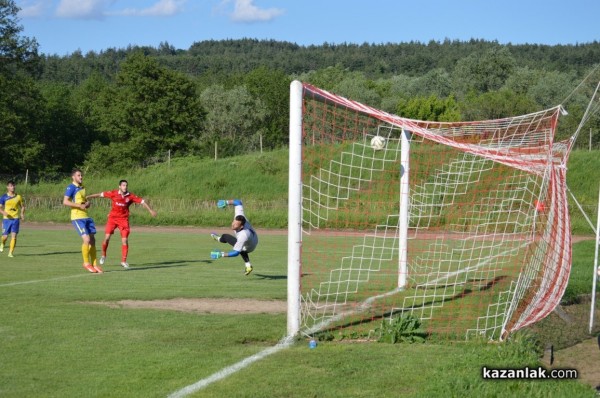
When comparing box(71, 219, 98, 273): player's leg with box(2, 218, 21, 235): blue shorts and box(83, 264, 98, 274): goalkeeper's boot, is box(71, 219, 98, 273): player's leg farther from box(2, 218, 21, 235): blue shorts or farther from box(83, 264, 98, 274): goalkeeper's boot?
box(2, 218, 21, 235): blue shorts

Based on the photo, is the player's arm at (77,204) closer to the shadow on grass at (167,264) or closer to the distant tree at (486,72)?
the shadow on grass at (167,264)

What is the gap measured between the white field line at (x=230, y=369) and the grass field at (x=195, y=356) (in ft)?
0.26

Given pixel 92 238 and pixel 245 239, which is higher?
pixel 245 239

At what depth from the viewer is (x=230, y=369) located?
7855 millimetres

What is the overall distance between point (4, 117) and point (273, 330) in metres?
63.2

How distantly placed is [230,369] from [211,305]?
447 cm

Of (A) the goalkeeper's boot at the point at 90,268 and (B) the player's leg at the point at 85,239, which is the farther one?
(A) the goalkeeper's boot at the point at 90,268

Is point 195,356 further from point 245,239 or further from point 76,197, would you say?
point 76,197

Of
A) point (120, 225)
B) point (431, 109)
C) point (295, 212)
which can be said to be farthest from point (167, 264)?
point (431, 109)

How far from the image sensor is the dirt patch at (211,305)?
11742mm

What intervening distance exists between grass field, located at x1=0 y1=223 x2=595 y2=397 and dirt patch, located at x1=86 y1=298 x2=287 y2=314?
0.41ft

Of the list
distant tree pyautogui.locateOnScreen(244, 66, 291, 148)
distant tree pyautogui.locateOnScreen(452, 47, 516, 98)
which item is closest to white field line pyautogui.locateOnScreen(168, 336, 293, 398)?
distant tree pyautogui.locateOnScreen(244, 66, 291, 148)

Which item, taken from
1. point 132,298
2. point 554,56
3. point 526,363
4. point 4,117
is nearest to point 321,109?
point 132,298

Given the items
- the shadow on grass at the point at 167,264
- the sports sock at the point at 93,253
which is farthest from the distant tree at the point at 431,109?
the sports sock at the point at 93,253
